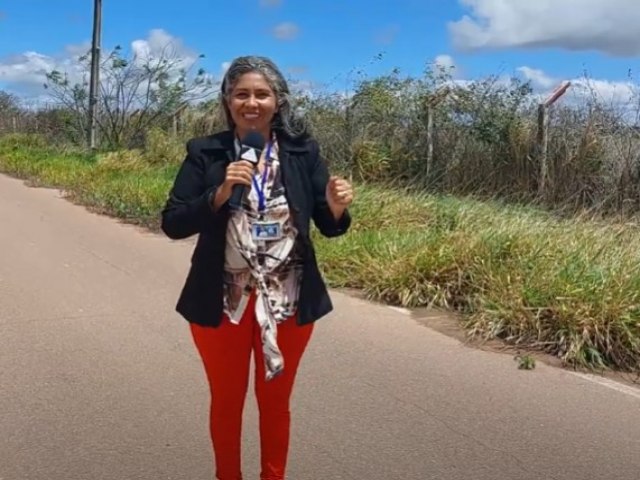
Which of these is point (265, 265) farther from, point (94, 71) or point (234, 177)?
point (94, 71)

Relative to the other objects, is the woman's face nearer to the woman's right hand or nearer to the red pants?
the woman's right hand

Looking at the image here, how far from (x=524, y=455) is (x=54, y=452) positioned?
231 cm

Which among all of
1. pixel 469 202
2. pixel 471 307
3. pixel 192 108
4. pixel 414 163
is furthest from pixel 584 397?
pixel 192 108

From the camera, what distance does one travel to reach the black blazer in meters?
3.03

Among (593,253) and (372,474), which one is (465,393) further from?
(593,253)

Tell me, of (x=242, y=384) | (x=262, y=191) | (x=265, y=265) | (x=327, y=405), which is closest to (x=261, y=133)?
(x=262, y=191)

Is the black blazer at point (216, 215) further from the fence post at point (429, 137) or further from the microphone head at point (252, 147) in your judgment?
the fence post at point (429, 137)

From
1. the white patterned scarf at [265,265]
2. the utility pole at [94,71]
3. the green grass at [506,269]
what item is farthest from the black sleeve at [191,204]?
the utility pole at [94,71]

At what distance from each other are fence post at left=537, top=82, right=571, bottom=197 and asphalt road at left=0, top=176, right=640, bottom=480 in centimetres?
522

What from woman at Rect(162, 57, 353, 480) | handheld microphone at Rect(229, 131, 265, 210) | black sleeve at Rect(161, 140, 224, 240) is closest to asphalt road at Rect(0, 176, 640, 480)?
woman at Rect(162, 57, 353, 480)

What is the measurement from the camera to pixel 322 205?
3178 mm

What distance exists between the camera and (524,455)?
168 inches

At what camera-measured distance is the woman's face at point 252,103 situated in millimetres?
3018

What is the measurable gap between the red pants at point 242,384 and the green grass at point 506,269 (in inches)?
119
